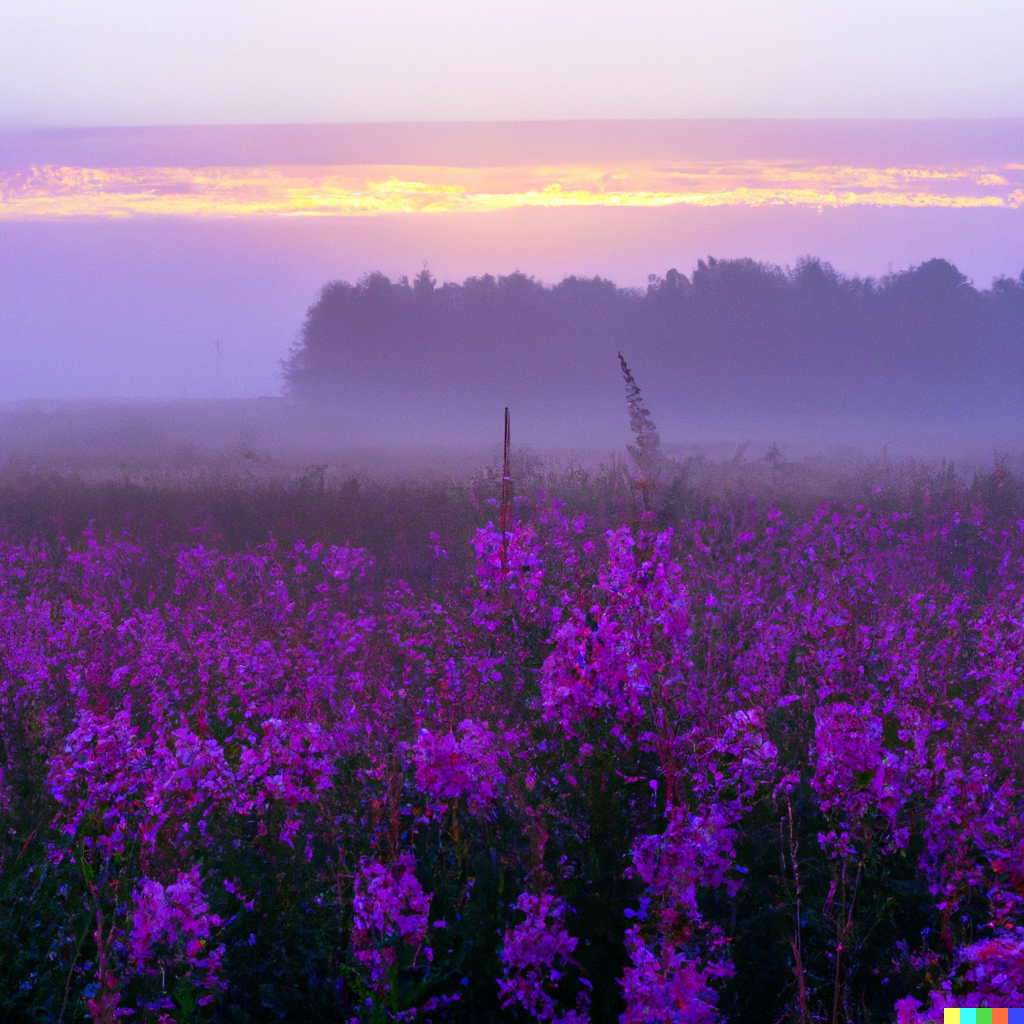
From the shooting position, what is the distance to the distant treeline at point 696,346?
145 feet

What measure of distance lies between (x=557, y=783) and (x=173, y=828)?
1.17m

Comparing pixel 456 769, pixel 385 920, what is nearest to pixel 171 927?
pixel 385 920

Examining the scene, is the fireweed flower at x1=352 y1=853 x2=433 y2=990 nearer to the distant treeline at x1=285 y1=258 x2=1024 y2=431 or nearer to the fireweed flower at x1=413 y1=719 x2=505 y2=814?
the fireweed flower at x1=413 y1=719 x2=505 y2=814

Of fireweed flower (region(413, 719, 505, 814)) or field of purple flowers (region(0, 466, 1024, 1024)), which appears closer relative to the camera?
field of purple flowers (region(0, 466, 1024, 1024))

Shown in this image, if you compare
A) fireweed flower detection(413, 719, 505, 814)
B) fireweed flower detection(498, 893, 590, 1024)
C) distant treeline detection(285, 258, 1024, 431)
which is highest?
distant treeline detection(285, 258, 1024, 431)

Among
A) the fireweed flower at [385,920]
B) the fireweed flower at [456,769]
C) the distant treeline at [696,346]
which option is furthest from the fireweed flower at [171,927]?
the distant treeline at [696,346]

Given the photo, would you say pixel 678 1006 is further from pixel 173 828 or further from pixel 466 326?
pixel 466 326

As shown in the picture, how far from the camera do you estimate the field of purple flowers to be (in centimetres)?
A: 216

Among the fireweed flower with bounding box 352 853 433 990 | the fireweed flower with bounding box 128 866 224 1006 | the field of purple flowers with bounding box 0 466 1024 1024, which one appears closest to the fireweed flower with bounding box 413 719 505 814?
the field of purple flowers with bounding box 0 466 1024 1024

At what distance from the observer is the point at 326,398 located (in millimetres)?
47656

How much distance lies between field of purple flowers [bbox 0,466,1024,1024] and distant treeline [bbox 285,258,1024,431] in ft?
140

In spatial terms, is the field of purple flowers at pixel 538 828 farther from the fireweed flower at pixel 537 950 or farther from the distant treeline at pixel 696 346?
the distant treeline at pixel 696 346

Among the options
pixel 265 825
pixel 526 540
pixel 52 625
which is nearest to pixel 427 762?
pixel 265 825

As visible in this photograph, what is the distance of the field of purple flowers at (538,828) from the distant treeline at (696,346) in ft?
140
